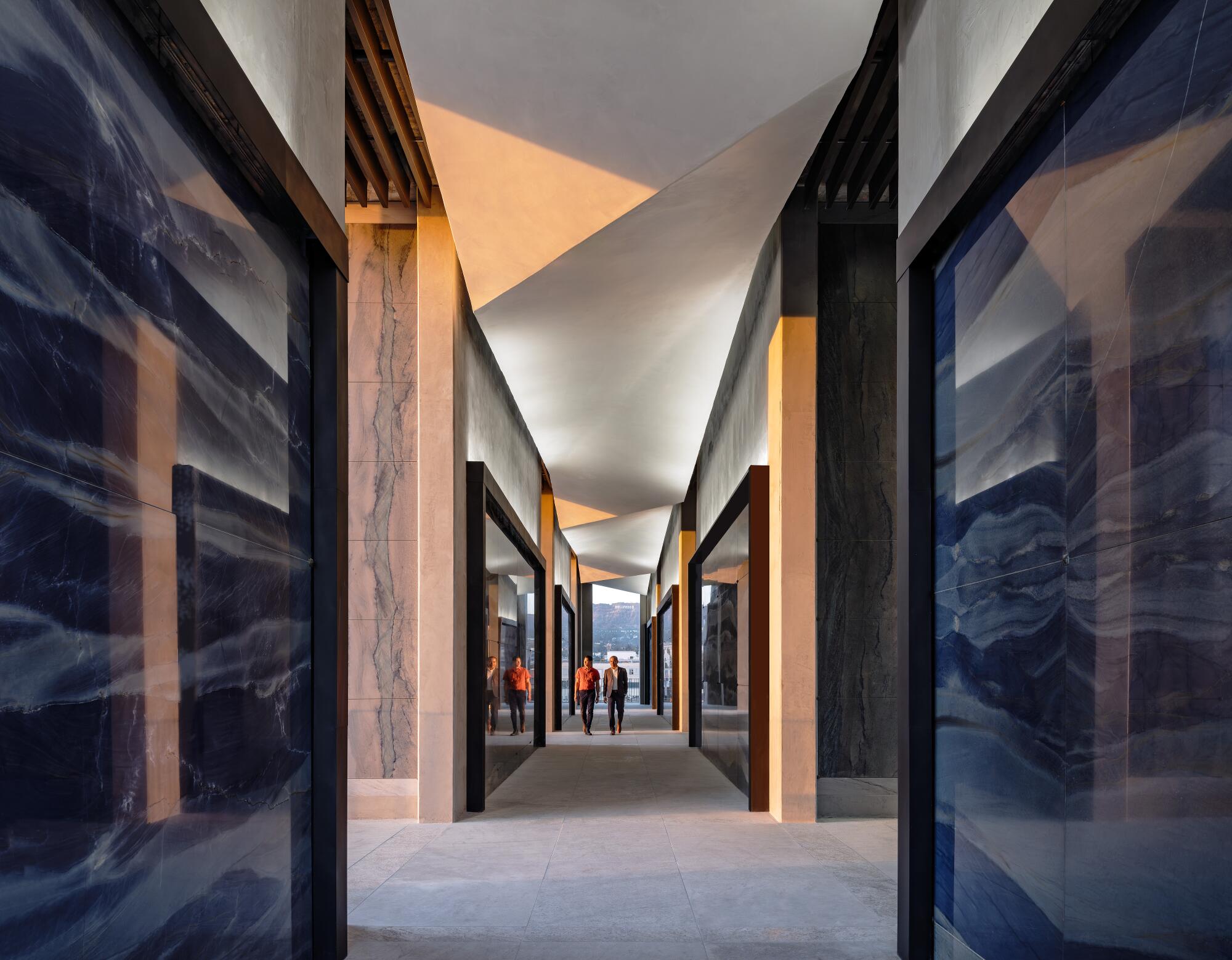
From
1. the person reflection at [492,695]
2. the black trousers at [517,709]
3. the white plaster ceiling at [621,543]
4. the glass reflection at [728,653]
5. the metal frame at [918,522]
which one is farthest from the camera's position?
the white plaster ceiling at [621,543]

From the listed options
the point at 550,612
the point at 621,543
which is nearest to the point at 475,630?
the point at 550,612

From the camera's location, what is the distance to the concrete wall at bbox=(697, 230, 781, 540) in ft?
36.8

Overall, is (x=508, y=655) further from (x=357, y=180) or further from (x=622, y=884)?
(x=622, y=884)

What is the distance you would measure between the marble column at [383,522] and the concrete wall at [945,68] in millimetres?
6392

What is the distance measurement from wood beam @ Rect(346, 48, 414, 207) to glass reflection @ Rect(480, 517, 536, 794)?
388 cm

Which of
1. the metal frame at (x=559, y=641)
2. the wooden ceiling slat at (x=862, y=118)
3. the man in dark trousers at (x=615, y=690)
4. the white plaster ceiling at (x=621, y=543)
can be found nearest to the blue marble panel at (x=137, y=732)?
the wooden ceiling slat at (x=862, y=118)

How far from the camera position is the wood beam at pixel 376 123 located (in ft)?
27.5

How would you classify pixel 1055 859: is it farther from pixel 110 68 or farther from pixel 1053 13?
pixel 110 68

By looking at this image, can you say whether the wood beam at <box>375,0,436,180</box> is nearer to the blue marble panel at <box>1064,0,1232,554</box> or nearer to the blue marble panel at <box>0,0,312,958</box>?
the blue marble panel at <box>0,0,312,958</box>

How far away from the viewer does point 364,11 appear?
768 centimetres

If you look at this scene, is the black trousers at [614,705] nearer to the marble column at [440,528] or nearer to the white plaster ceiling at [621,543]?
the white plaster ceiling at [621,543]

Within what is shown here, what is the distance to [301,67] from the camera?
16.6ft

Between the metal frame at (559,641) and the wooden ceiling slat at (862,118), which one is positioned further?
the metal frame at (559,641)

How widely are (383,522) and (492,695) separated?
3251mm
